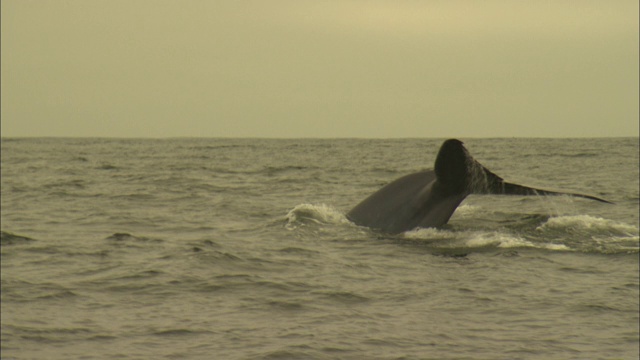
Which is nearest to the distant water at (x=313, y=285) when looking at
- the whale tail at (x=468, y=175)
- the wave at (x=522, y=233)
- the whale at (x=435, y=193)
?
the wave at (x=522, y=233)

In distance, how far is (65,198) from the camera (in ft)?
62.5

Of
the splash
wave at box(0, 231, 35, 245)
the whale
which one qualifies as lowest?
wave at box(0, 231, 35, 245)

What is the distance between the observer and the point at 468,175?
10.8 metres

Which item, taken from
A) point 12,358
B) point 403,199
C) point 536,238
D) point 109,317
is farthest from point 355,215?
point 12,358

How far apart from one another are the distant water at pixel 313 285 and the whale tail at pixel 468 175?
0.64 meters

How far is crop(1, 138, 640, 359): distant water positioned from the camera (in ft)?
21.1

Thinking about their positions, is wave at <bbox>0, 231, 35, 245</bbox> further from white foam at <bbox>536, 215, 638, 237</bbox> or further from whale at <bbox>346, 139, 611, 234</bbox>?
white foam at <bbox>536, 215, 638, 237</bbox>

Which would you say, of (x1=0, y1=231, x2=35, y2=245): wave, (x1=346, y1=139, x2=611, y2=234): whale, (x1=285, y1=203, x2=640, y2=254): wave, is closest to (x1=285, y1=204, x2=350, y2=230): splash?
(x1=285, y1=203, x2=640, y2=254): wave

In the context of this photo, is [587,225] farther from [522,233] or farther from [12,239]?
[12,239]

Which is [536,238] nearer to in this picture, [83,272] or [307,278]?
[307,278]

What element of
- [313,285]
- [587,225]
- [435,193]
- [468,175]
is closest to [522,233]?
[587,225]

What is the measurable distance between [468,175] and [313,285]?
3.05 metres

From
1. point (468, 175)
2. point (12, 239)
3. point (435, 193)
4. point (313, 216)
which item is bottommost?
point (12, 239)

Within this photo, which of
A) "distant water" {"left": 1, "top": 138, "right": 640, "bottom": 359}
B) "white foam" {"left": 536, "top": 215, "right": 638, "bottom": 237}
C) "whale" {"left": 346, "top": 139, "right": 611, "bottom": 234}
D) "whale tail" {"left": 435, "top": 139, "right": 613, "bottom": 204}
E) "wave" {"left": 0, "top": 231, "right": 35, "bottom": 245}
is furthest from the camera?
"white foam" {"left": 536, "top": 215, "right": 638, "bottom": 237}
